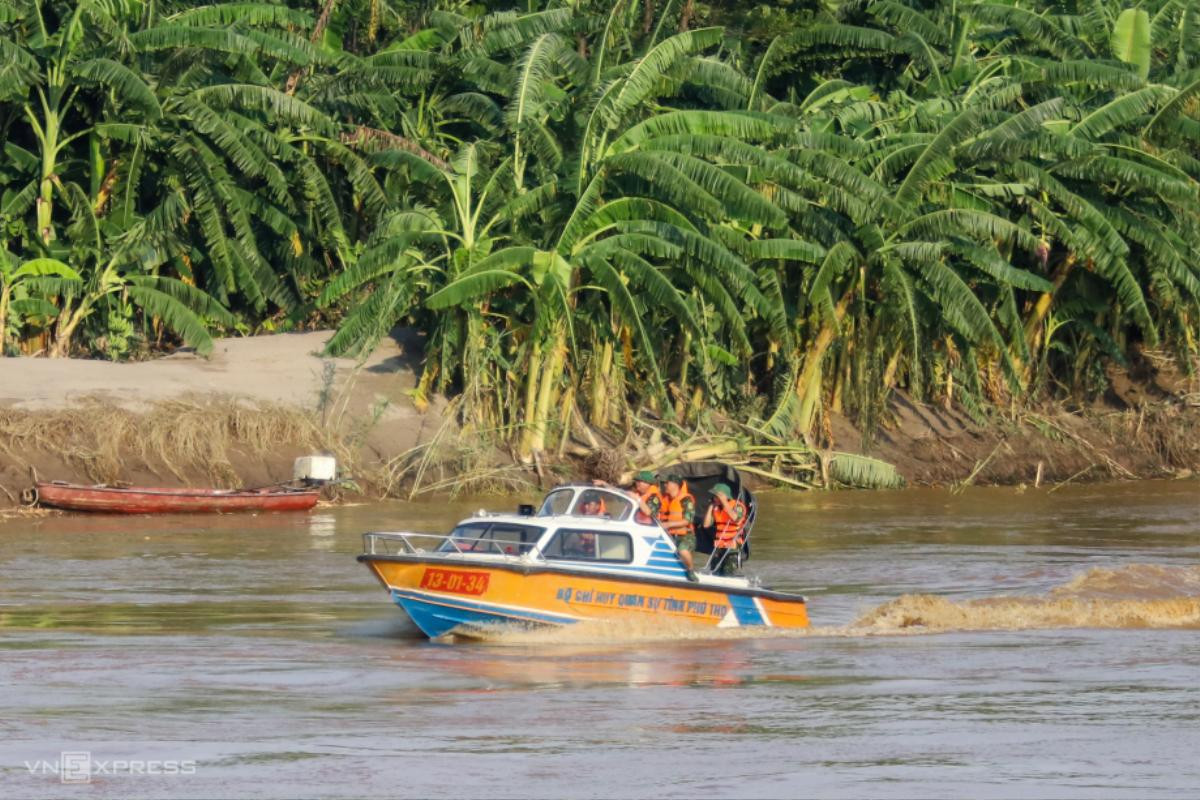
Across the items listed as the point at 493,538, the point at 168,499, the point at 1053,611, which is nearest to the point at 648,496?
the point at 493,538

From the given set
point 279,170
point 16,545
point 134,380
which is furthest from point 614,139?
point 16,545

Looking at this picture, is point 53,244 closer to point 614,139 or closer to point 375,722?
point 614,139

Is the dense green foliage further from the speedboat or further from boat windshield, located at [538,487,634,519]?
the speedboat

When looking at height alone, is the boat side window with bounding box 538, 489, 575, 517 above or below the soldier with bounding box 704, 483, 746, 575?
above

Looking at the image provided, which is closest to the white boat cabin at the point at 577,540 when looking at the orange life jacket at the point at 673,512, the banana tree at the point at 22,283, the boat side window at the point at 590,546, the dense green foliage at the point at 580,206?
the boat side window at the point at 590,546

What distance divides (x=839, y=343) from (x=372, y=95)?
9.55 m

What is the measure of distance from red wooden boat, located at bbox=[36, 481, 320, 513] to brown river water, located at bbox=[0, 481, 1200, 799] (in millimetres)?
1298

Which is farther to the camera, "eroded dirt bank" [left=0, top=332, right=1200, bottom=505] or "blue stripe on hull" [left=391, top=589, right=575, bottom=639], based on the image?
"eroded dirt bank" [left=0, top=332, right=1200, bottom=505]

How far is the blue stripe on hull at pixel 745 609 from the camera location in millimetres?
18234

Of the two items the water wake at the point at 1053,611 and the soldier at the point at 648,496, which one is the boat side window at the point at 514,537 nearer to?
the soldier at the point at 648,496

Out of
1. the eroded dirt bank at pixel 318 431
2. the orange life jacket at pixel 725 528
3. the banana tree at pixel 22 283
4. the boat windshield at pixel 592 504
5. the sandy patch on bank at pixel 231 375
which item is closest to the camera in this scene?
the boat windshield at pixel 592 504

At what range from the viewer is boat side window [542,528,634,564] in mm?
17703

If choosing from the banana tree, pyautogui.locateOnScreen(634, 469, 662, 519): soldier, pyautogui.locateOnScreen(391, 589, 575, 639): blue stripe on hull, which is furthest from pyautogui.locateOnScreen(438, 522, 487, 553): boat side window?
the banana tree

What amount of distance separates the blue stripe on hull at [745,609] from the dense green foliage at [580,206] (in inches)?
456
